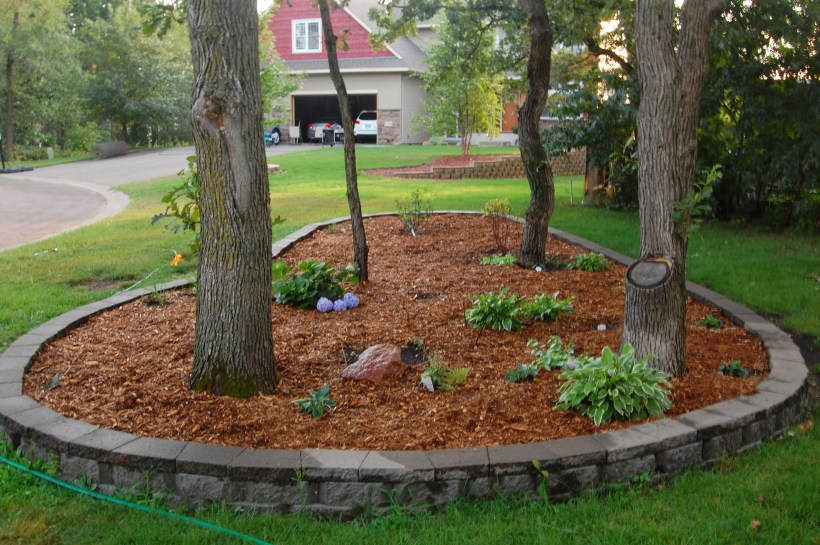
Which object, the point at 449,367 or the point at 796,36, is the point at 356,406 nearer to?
the point at 449,367

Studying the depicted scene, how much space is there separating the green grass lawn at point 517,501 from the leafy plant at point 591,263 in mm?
895

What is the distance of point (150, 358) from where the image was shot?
4.89 m

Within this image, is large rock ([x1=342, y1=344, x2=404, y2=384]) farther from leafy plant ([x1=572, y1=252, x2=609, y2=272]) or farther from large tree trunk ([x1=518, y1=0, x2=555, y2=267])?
leafy plant ([x1=572, y1=252, x2=609, y2=272])

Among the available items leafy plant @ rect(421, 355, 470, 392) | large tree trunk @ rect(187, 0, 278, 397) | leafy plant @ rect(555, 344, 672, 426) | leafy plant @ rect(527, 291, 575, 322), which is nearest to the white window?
leafy plant @ rect(527, 291, 575, 322)

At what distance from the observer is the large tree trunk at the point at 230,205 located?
406 cm

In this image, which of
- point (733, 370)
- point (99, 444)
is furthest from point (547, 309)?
point (99, 444)

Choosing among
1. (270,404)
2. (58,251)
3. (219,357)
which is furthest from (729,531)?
(58,251)

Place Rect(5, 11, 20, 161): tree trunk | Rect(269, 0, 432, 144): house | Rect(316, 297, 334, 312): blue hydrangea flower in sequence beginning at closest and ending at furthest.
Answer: Rect(316, 297, 334, 312): blue hydrangea flower, Rect(5, 11, 20, 161): tree trunk, Rect(269, 0, 432, 144): house

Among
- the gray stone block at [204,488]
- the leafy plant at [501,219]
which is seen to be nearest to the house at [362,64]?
the leafy plant at [501,219]

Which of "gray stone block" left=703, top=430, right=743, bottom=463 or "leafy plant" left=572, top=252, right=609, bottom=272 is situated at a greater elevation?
"leafy plant" left=572, top=252, right=609, bottom=272

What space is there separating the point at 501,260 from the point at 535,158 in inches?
42.0

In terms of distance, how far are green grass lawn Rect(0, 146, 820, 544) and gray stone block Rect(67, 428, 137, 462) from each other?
0.65 ft

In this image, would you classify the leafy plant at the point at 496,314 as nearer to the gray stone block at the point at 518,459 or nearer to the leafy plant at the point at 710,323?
the leafy plant at the point at 710,323

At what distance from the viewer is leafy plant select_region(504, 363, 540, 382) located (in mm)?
4551
